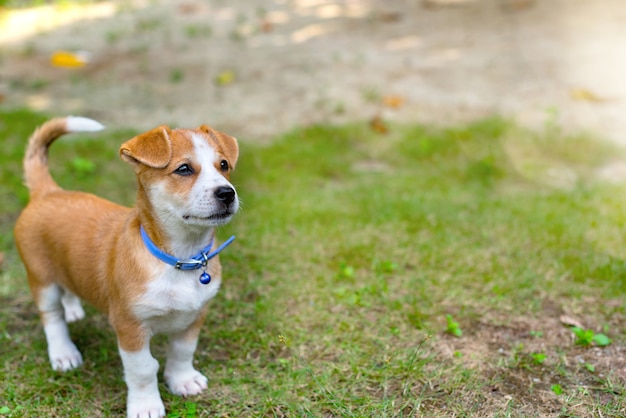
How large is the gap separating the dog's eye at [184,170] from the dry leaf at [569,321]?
2.58 meters

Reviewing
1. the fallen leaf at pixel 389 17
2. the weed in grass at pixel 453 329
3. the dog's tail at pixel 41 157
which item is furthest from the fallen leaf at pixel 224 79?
the weed in grass at pixel 453 329

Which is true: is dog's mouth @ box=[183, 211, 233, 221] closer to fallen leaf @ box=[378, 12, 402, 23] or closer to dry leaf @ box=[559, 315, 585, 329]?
dry leaf @ box=[559, 315, 585, 329]

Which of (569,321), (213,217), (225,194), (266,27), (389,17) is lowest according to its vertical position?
(569,321)

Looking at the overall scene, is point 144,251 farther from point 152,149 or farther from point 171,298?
point 152,149

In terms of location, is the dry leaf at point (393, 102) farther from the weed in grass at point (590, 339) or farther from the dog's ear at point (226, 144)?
the dog's ear at point (226, 144)

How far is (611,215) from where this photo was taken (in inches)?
209

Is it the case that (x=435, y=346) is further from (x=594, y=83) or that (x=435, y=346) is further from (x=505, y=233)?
(x=594, y=83)

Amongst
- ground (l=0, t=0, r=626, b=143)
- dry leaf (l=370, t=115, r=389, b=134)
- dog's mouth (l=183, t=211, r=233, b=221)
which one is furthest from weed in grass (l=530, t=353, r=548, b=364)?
ground (l=0, t=0, r=626, b=143)

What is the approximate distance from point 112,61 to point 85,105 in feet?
4.92

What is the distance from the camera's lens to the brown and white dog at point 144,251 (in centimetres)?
301

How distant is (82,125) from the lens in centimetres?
362

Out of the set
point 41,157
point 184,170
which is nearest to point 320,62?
point 41,157

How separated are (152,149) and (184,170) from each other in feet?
0.59

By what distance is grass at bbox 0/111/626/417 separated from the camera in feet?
11.3
